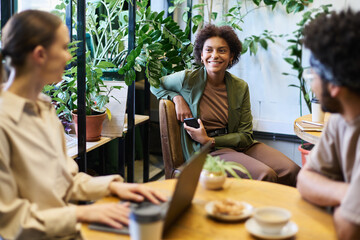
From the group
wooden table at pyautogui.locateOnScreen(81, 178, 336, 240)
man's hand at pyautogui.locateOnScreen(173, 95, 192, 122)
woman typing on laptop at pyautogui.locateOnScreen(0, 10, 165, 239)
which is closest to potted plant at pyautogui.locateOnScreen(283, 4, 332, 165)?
man's hand at pyautogui.locateOnScreen(173, 95, 192, 122)

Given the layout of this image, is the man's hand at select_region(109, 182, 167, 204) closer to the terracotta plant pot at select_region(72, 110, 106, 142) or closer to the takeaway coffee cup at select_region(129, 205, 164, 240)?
the takeaway coffee cup at select_region(129, 205, 164, 240)

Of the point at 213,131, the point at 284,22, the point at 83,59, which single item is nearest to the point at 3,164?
the point at 83,59

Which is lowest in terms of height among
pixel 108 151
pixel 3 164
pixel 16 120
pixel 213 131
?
pixel 108 151

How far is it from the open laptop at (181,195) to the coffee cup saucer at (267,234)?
0.19 metres

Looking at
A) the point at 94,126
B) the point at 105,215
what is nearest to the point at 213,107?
the point at 94,126

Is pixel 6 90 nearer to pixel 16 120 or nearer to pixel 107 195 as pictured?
pixel 16 120

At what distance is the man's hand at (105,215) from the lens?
47.4 inches

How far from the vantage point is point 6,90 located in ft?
3.94

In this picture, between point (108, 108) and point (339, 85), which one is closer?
point (339, 85)

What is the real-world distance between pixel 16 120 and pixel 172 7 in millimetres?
2781

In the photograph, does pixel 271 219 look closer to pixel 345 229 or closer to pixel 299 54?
pixel 345 229

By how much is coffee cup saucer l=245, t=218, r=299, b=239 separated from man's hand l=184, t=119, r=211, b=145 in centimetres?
131

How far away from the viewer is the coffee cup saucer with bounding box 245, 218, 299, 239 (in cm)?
116

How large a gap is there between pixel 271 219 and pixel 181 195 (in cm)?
25
